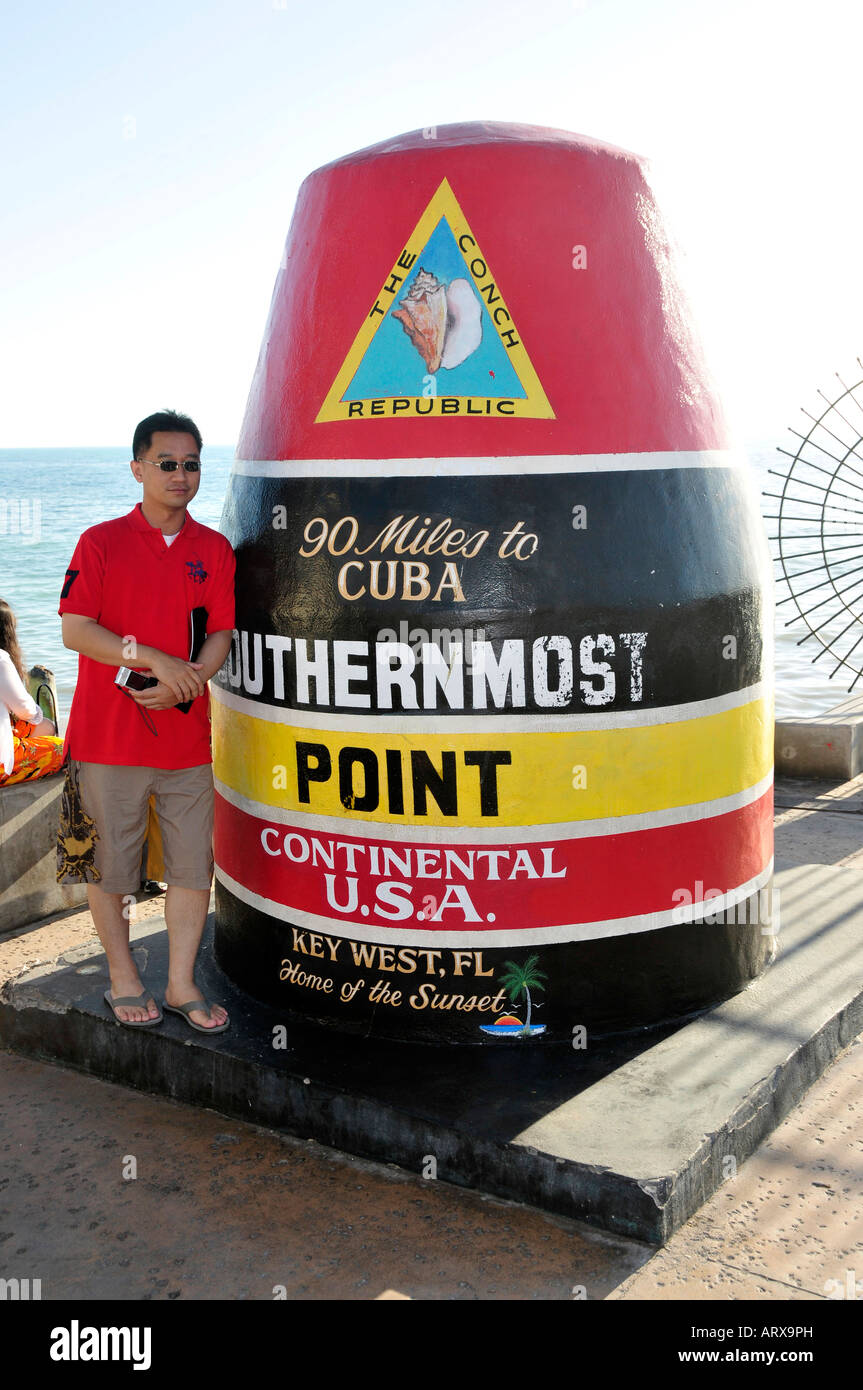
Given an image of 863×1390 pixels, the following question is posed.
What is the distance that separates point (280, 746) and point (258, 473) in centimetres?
97

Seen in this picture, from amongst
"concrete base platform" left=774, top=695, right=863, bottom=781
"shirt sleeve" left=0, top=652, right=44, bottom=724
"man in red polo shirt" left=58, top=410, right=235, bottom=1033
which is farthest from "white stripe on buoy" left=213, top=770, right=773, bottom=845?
"concrete base platform" left=774, top=695, right=863, bottom=781

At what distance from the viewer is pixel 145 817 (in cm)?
414

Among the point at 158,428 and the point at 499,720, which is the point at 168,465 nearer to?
the point at 158,428

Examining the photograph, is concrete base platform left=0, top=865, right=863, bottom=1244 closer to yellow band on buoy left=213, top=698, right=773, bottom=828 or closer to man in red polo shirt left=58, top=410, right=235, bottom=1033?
man in red polo shirt left=58, top=410, right=235, bottom=1033

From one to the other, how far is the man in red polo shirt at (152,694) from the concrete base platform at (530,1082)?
0.21m

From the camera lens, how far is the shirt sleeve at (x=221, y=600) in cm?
410

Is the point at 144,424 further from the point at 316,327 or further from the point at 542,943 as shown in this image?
the point at 542,943

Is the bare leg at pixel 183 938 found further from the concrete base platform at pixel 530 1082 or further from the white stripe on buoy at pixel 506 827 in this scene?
the white stripe on buoy at pixel 506 827

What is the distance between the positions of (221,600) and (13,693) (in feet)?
6.85

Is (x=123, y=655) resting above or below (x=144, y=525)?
below

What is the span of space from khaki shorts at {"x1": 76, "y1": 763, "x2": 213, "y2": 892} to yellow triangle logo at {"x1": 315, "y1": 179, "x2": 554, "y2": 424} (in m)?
1.33

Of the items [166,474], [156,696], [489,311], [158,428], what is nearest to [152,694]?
[156,696]

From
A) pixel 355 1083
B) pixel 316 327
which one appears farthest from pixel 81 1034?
pixel 316 327

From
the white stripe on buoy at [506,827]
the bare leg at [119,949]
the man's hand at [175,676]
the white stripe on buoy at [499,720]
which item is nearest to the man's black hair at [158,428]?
the man's hand at [175,676]
